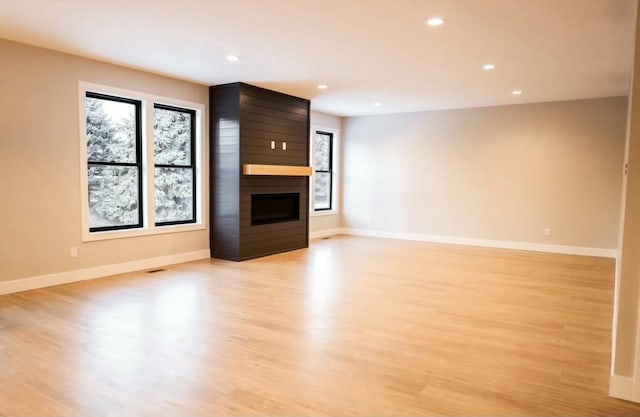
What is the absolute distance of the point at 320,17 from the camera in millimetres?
3596

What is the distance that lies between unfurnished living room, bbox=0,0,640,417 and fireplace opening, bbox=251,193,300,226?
3.2 inches

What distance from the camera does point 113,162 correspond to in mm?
5426

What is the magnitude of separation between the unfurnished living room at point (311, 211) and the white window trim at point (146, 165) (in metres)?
0.02

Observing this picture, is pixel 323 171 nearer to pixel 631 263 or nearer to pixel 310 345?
pixel 310 345

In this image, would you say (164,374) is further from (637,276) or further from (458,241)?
(458,241)

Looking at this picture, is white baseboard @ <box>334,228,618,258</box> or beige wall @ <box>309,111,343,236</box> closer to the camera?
white baseboard @ <box>334,228,618,258</box>

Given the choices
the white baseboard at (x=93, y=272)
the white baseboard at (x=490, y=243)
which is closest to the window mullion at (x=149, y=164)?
the white baseboard at (x=93, y=272)

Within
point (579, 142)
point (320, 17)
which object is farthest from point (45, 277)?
point (579, 142)

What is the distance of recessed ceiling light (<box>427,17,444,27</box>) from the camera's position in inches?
141

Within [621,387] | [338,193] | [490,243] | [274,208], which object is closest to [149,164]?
[274,208]

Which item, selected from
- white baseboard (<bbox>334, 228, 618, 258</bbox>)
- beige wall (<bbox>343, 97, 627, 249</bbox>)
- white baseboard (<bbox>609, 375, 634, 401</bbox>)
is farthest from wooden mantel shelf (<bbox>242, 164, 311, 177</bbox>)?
white baseboard (<bbox>609, 375, 634, 401</bbox>)

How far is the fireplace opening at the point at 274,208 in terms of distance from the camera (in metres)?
6.70

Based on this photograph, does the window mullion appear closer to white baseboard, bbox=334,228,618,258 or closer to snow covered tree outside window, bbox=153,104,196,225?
snow covered tree outside window, bbox=153,104,196,225

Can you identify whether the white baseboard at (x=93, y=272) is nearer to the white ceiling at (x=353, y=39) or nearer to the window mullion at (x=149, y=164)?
the window mullion at (x=149, y=164)
